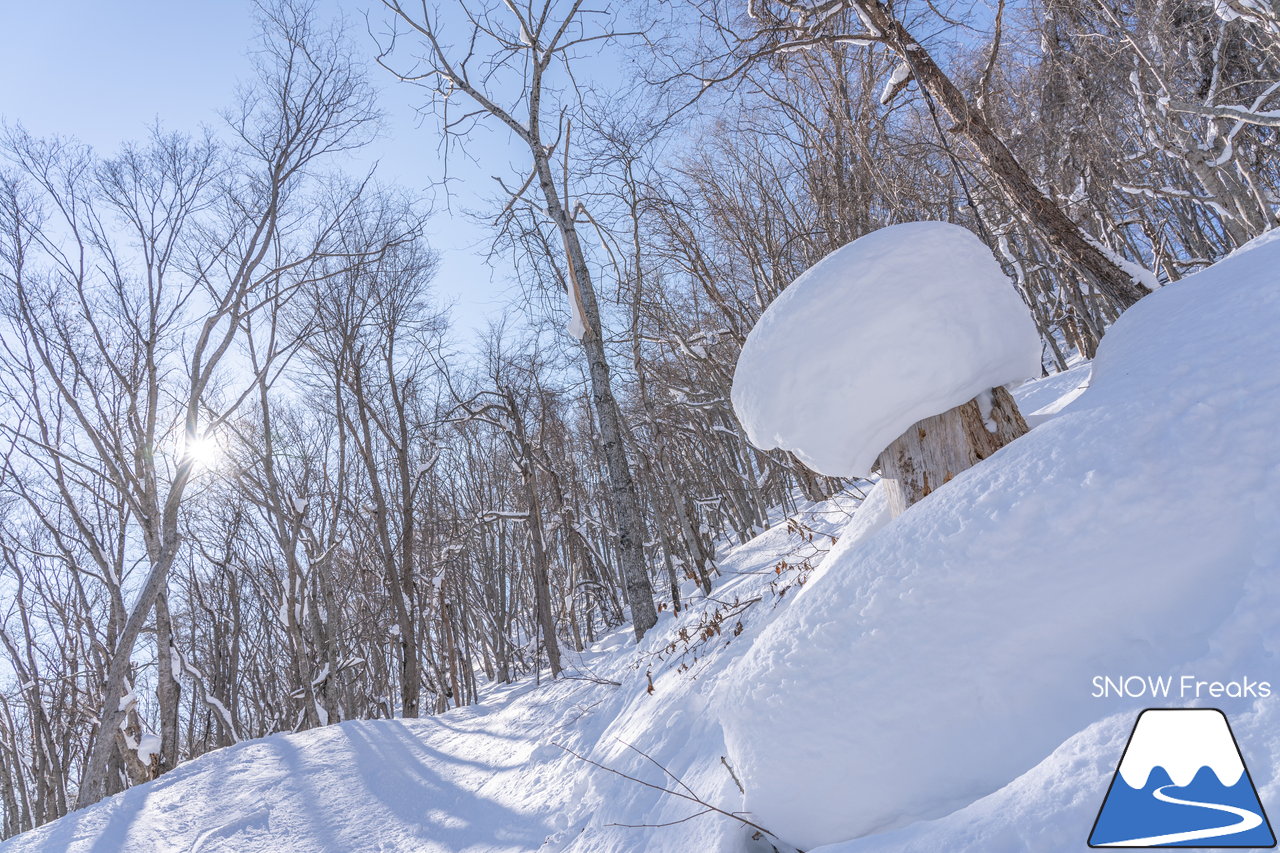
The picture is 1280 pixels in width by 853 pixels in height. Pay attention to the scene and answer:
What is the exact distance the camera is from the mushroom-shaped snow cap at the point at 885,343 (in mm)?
1932

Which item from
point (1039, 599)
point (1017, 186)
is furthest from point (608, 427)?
point (1039, 599)

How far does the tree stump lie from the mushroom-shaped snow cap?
6 cm

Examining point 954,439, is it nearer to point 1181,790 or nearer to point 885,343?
point 885,343

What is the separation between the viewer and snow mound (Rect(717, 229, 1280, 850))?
119 centimetres

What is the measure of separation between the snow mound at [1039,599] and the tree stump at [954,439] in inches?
15.0

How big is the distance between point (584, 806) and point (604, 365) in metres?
3.99

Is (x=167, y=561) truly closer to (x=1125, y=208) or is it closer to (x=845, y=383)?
(x=845, y=383)

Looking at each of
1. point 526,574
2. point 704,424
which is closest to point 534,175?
point 704,424

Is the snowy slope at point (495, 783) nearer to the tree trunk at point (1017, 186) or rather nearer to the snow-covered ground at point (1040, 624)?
Result: the snow-covered ground at point (1040, 624)

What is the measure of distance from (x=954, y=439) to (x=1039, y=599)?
2.85 ft

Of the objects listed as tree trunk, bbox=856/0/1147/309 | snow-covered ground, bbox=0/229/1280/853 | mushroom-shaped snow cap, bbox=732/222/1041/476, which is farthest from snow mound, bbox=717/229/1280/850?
tree trunk, bbox=856/0/1147/309

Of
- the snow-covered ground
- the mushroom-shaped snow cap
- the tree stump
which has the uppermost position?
the mushroom-shaped snow cap

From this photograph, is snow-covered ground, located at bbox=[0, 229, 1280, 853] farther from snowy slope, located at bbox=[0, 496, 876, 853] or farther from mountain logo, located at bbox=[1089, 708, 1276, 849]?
snowy slope, located at bbox=[0, 496, 876, 853]

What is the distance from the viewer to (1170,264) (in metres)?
9.26
